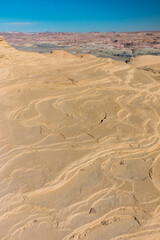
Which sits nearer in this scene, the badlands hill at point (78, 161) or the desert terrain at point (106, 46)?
the badlands hill at point (78, 161)

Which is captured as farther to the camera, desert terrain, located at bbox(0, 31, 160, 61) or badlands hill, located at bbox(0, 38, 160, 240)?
desert terrain, located at bbox(0, 31, 160, 61)

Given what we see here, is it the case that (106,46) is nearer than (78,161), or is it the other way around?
(78,161)

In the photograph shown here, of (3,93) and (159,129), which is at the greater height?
(3,93)

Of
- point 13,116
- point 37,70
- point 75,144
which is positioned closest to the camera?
point 75,144

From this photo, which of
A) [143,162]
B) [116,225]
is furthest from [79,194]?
[143,162]

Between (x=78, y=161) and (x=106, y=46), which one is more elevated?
(x=106, y=46)

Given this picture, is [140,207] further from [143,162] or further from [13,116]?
[13,116]

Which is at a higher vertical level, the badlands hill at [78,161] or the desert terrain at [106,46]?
the desert terrain at [106,46]

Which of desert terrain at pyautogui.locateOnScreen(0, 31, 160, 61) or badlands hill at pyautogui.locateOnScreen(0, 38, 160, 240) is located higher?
desert terrain at pyautogui.locateOnScreen(0, 31, 160, 61)
